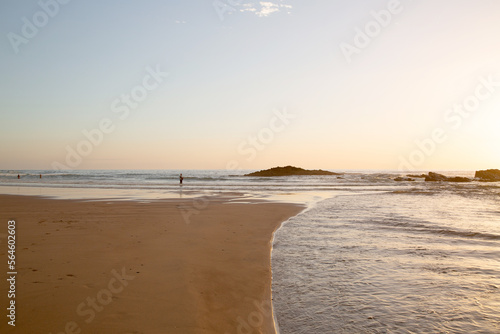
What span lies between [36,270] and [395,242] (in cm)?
941

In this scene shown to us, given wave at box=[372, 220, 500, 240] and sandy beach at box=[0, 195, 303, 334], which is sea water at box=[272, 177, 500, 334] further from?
sandy beach at box=[0, 195, 303, 334]

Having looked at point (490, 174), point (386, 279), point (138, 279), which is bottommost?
point (386, 279)

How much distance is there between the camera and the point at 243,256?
313 inches

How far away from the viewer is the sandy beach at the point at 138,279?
432 cm

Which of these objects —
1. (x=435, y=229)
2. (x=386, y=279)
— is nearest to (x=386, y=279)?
(x=386, y=279)

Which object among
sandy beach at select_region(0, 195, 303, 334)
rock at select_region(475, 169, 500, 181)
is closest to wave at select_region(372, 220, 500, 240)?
sandy beach at select_region(0, 195, 303, 334)

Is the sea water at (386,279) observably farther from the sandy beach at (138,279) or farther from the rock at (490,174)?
the rock at (490,174)

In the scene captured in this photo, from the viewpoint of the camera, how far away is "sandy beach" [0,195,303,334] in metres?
4.32

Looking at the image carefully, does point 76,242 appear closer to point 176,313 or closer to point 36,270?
point 36,270

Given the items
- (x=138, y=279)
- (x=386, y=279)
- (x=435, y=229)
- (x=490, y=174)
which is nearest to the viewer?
(x=138, y=279)

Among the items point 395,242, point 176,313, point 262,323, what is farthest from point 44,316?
point 395,242

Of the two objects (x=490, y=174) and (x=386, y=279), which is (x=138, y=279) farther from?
(x=490, y=174)

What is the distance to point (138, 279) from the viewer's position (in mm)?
5824

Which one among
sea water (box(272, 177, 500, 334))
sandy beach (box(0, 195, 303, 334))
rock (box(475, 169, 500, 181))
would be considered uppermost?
rock (box(475, 169, 500, 181))
